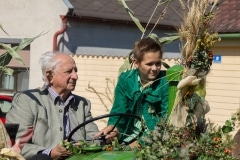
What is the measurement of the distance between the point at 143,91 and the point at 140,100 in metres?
0.09

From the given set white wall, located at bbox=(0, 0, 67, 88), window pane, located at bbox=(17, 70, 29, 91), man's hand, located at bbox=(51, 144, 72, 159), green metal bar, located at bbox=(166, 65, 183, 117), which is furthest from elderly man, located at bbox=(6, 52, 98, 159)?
window pane, located at bbox=(17, 70, 29, 91)

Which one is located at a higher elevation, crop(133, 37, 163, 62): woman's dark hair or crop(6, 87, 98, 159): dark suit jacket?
crop(133, 37, 163, 62): woman's dark hair

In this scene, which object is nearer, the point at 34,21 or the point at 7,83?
the point at 34,21

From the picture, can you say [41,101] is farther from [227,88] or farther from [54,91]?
[227,88]

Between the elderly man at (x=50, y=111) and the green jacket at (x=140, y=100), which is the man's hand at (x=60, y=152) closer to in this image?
the elderly man at (x=50, y=111)

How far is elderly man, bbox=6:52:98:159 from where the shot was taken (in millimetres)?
5879

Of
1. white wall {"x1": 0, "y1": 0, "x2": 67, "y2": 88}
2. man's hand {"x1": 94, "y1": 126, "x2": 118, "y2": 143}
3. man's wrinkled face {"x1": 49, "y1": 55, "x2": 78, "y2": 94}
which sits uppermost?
white wall {"x1": 0, "y1": 0, "x2": 67, "y2": 88}

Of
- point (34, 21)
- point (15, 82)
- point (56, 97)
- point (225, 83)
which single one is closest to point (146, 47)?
point (56, 97)

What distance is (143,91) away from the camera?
596 centimetres

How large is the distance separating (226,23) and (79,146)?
916 centimetres

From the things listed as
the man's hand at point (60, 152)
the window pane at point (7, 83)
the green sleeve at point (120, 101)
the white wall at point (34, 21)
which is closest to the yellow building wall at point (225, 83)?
the white wall at point (34, 21)

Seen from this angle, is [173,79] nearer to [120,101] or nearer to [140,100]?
[140,100]

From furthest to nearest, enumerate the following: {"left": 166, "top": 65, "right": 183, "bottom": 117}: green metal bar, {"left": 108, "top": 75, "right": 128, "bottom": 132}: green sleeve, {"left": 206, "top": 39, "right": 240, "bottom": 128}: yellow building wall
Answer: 1. {"left": 206, "top": 39, "right": 240, "bottom": 128}: yellow building wall
2. {"left": 108, "top": 75, "right": 128, "bottom": 132}: green sleeve
3. {"left": 166, "top": 65, "right": 183, "bottom": 117}: green metal bar

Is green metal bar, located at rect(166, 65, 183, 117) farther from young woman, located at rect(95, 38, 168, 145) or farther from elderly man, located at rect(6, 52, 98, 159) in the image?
elderly man, located at rect(6, 52, 98, 159)
